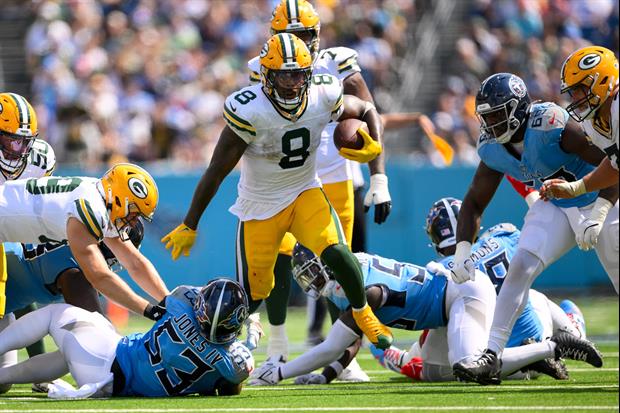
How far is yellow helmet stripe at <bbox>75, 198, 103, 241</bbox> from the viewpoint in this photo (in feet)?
20.3

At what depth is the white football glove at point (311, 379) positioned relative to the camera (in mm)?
7105

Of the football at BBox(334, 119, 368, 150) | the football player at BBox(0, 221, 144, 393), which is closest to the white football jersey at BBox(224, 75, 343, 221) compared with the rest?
the football at BBox(334, 119, 368, 150)

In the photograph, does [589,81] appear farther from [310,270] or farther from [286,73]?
[310,270]

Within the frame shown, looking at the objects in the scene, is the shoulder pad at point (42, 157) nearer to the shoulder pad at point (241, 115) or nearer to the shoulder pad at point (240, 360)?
the shoulder pad at point (241, 115)

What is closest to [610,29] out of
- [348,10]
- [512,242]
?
[348,10]

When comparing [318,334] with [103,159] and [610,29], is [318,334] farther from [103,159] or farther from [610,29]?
[610,29]

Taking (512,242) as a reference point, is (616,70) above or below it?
above

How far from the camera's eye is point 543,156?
6.66 meters

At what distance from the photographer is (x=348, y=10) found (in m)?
16.1

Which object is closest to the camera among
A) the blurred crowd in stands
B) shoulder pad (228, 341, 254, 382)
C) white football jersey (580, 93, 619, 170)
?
white football jersey (580, 93, 619, 170)

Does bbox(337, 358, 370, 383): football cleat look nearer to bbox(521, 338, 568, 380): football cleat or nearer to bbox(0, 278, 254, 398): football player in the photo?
bbox(521, 338, 568, 380): football cleat

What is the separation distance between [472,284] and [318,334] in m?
2.80

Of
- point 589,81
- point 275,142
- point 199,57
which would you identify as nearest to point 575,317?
point 589,81

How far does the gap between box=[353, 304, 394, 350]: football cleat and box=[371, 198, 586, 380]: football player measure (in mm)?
602
